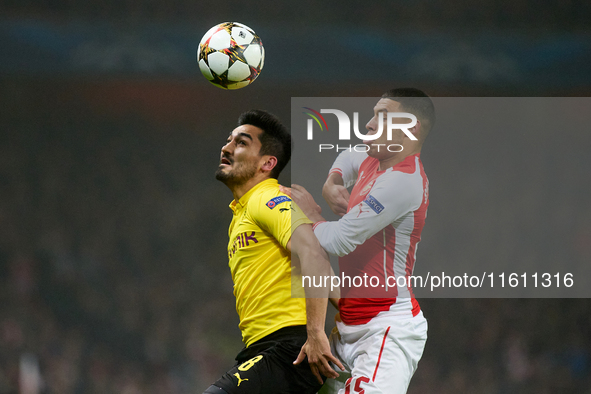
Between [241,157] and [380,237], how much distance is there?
Answer: 3.04 ft

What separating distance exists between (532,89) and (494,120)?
5.08ft

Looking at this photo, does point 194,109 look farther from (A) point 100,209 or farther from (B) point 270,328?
(B) point 270,328

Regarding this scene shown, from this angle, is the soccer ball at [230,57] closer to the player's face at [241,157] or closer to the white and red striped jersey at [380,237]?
the player's face at [241,157]

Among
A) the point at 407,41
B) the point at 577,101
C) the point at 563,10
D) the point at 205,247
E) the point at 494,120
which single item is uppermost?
the point at 563,10

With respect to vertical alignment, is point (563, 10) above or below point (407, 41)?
above

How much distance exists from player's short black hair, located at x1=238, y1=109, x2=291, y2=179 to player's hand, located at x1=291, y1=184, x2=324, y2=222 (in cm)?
37

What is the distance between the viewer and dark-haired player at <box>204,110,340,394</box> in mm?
2559

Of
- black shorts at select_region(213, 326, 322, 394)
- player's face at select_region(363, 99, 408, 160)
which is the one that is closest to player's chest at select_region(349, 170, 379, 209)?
player's face at select_region(363, 99, 408, 160)

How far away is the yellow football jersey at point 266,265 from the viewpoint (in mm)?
2760

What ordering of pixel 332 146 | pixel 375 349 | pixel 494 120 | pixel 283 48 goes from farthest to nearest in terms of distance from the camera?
1. pixel 283 48
2. pixel 494 120
3. pixel 332 146
4. pixel 375 349

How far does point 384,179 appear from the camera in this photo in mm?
2785

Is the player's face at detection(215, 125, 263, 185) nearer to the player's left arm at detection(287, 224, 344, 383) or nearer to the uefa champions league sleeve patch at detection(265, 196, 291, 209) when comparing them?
the uefa champions league sleeve patch at detection(265, 196, 291, 209)

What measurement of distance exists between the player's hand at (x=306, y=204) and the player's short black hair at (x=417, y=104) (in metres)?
0.69

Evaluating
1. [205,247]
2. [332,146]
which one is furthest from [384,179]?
[205,247]
